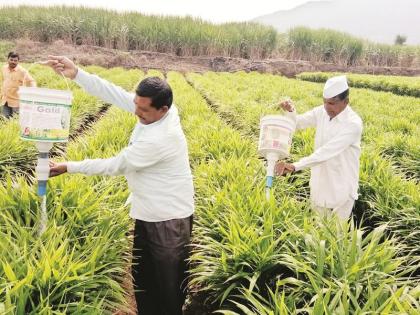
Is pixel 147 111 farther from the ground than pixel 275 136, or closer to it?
farther from the ground

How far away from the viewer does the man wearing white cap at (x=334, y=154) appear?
10.9 ft

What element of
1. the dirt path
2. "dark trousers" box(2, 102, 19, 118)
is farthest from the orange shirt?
the dirt path

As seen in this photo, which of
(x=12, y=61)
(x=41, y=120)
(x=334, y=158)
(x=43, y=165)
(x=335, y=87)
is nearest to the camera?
(x=41, y=120)

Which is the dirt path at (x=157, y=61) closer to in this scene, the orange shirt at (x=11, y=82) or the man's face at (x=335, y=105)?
the orange shirt at (x=11, y=82)

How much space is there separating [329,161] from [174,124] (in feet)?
5.41

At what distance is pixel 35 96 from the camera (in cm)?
228

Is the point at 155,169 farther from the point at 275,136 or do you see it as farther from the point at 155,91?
the point at 275,136

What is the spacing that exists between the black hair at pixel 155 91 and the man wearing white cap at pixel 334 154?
3.93ft

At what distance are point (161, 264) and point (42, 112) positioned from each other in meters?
1.20

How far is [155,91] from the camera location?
239 cm

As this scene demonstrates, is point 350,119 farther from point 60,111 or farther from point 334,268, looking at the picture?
point 60,111

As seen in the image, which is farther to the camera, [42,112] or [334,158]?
[334,158]

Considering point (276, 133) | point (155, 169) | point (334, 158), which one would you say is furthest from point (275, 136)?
point (155, 169)

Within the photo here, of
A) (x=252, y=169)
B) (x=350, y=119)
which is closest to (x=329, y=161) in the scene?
(x=350, y=119)
